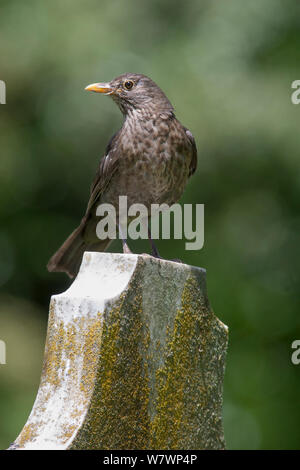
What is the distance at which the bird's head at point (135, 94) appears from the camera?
14.5 ft

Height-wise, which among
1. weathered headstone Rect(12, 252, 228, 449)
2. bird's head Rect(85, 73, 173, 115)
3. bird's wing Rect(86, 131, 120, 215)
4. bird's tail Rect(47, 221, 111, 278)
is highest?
bird's head Rect(85, 73, 173, 115)

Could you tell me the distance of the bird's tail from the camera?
4.21 m

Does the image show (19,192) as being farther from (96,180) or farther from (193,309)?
(193,309)

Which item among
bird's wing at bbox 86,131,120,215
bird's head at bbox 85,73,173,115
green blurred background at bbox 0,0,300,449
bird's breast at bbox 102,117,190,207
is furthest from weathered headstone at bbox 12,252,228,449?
green blurred background at bbox 0,0,300,449

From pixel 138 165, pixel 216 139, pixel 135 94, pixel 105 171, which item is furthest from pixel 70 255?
pixel 216 139

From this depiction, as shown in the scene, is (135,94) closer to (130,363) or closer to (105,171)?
(105,171)

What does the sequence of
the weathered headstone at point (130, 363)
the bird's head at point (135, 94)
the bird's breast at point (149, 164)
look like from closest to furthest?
the weathered headstone at point (130, 363)
the bird's breast at point (149, 164)
the bird's head at point (135, 94)

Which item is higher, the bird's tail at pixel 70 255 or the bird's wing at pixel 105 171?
the bird's wing at pixel 105 171

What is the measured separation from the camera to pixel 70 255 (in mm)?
4262

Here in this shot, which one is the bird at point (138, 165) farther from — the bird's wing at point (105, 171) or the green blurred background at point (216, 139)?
the green blurred background at point (216, 139)

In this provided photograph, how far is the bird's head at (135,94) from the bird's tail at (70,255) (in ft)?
2.54

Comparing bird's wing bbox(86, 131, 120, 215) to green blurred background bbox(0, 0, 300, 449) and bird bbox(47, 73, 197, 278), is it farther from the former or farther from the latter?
green blurred background bbox(0, 0, 300, 449)

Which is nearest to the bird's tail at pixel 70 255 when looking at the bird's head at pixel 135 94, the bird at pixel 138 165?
the bird at pixel 138 165
